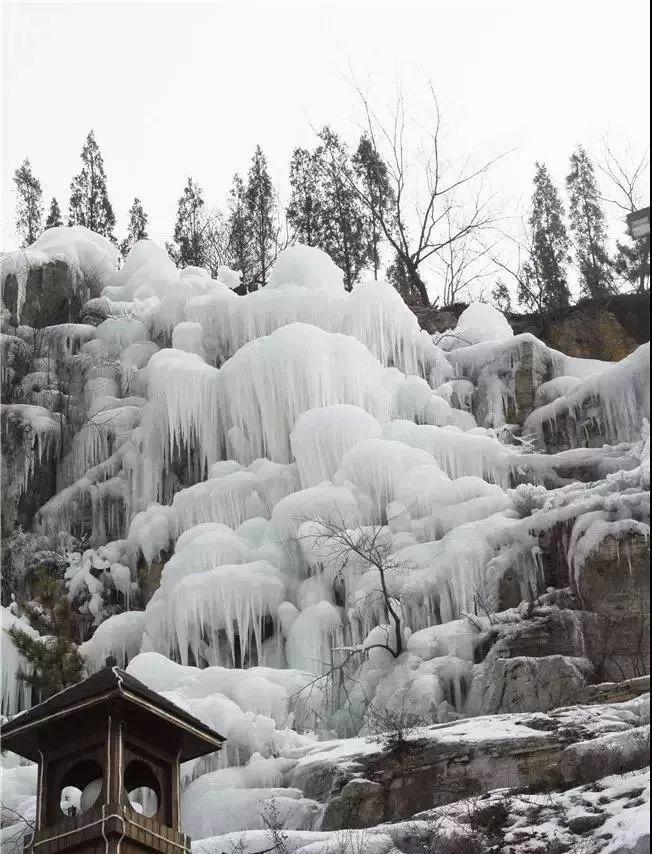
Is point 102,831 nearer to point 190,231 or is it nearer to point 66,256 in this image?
point 66,256

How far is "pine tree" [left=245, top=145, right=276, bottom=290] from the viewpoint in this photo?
30844mm

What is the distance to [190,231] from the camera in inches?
1273

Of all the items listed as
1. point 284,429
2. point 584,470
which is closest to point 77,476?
point 284,429

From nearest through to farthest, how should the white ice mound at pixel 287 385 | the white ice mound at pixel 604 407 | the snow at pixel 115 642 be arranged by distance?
the snow at pixel 115 642, the white ice mound at pixel 604 407, the white ice mound at pixel 287 385

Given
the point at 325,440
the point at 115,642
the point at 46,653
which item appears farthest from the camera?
the point at 325,440

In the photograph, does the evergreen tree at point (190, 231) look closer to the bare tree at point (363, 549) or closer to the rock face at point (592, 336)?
the rock face at point (592, 336)

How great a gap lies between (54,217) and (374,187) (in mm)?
7409

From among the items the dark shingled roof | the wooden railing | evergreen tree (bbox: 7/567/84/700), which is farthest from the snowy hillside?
the wooden railing

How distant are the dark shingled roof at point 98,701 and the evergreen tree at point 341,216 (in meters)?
19.4

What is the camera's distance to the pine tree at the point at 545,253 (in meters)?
28.7

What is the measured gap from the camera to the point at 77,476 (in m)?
22.4

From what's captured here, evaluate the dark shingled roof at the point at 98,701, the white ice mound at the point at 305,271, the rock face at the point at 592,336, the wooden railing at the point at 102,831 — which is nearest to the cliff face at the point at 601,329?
the rock face at the point at 592,336

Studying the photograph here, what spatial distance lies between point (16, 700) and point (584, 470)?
8.06m

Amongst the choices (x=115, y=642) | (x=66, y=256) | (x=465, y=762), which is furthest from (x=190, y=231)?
(x=465, y=762)
